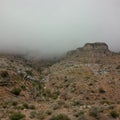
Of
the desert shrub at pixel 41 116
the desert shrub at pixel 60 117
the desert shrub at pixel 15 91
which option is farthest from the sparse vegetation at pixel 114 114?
the desert shrub at pixel 15 91

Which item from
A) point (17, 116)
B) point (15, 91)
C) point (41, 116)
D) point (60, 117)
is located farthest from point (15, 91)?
point (60, 117)

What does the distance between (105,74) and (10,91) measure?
82.7 m

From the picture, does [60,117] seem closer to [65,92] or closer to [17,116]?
[17,116]

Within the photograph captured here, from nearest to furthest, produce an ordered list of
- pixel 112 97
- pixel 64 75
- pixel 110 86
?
pixel 112 97, pixel 110 86, pixel 64 75

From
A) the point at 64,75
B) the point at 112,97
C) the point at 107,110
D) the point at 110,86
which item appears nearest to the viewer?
the point at 107,110

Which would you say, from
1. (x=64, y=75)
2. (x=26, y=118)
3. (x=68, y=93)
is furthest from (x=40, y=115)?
(x=64, y=75)

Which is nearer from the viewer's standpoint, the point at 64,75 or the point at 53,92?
the point at 53,92

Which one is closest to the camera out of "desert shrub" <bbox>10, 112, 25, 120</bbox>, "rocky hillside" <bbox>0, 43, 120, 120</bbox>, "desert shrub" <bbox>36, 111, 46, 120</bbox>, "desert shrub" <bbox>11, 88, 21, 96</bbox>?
"desert shrub" <bbox>36, 111, 46, 120</bbox>

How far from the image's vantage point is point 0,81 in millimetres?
128500

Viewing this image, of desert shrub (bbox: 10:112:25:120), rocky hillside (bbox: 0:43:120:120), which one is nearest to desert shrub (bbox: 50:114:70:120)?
rocky hillside (bbox: 0:43:120:120)

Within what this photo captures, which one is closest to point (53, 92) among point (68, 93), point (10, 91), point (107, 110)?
point (68, 93)

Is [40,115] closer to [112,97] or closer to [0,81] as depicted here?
[0,81]

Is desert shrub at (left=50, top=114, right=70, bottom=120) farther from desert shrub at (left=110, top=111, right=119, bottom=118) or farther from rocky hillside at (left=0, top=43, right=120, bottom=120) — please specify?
desert shrub at (left=110, top=111, right=119, bottom=118)

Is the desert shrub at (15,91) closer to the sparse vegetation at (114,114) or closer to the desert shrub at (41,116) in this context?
the desert shrub at (41,116)
